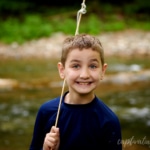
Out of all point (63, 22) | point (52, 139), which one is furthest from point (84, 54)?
point (63, 22)

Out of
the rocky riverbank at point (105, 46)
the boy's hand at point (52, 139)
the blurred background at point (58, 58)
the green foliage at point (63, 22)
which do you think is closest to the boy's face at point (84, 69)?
the boy's hand at point (52, 139)

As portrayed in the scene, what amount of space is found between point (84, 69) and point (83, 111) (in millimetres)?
267

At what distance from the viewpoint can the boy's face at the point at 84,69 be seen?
7.80 ft

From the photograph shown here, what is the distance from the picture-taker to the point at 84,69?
7.76 ft

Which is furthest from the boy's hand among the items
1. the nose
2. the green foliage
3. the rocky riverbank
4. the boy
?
the green foliage

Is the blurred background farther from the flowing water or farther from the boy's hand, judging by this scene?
the boy's hand

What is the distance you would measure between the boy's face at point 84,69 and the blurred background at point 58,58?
309cm

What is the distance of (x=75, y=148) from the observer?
244 centimetres

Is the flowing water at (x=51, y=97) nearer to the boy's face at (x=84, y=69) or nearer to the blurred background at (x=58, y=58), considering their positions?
the blurred background at (x=58, y=58)

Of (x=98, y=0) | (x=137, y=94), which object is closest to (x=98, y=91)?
(x=137, y=94)

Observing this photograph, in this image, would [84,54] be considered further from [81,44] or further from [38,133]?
[38,133]

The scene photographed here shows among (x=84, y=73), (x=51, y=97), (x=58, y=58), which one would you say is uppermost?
(x=58, y=58)

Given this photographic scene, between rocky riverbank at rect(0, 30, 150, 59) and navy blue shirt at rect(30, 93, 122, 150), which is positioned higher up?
rocky riverbank at rect(0, 30, 150, 59)

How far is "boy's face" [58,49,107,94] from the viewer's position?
238cm
